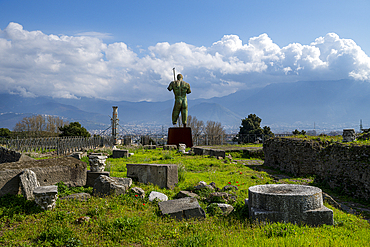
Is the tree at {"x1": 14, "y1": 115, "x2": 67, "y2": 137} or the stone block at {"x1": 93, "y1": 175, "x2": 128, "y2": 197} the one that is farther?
the tree at {"x1": 14, "y1": 115, "x2": 67, "y2": 137}

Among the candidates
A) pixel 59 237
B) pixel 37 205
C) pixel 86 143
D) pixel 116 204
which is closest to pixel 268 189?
pixel 116 204

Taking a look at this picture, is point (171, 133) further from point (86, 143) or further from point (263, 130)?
point (263, 130)

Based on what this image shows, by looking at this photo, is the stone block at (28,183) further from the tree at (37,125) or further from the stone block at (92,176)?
the tree at (37,125)

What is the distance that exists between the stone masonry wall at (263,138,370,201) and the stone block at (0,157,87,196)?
27.2 feet

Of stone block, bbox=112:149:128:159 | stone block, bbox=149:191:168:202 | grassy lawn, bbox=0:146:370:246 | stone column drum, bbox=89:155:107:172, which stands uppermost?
stone column drum, bbox=89:155:107:172

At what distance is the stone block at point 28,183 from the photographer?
18.7 feet

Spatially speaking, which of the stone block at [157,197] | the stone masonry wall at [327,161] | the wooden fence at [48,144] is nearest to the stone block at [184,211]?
the stone block at [157,197]

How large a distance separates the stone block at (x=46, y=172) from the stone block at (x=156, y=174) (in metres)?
1.58

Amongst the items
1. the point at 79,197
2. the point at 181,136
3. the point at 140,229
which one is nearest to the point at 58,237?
the point at 140,229

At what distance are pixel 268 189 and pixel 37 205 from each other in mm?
4964

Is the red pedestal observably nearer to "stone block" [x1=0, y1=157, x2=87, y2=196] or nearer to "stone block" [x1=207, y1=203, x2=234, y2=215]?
"stone block" [x1=0, y1=157, x2=87, y2=196]

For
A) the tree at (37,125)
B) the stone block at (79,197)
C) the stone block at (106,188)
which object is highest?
the tree at (37,125)

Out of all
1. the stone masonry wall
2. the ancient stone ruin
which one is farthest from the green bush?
the ancient stone ruin

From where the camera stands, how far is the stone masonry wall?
7949 millimetres
